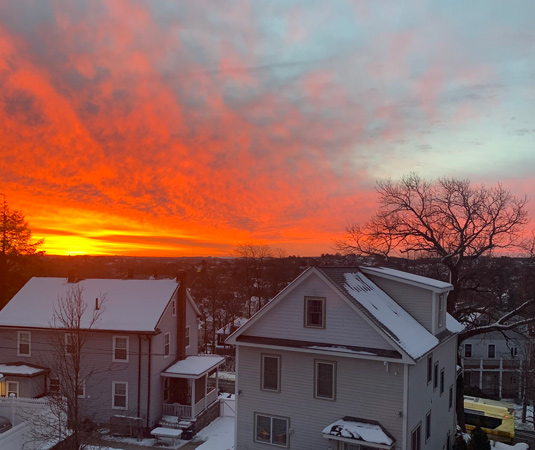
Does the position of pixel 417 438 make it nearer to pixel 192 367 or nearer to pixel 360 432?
pixel 360 432

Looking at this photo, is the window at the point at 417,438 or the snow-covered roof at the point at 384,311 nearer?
the snow-covered roof at the point at 384,311

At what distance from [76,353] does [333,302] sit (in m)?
9.68

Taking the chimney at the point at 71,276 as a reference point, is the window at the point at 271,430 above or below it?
below

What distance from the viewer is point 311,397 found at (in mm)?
18391

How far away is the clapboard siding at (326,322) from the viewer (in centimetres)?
1752

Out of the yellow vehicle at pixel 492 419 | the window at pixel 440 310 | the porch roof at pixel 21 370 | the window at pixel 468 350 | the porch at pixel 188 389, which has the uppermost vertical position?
the window at pixel 440 310

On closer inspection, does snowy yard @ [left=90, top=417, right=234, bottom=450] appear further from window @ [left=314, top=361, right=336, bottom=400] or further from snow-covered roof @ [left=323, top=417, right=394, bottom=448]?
snow-covered roof @ [left=323, top=417, right=394, bottom=448]

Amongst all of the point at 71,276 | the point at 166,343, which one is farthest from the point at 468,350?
the point at 71,276

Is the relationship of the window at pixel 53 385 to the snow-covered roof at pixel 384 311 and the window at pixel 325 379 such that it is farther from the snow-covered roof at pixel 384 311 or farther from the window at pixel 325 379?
the snow-covered roof at pixel 384 311

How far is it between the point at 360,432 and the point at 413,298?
6.13 meters

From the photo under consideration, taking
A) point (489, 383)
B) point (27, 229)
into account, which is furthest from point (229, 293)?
point (489, 383)

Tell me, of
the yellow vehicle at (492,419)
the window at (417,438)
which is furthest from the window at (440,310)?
the yellow vehicle at (492,419)

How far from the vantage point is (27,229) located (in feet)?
158

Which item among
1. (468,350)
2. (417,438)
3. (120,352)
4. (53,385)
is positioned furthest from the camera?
(468,350)
